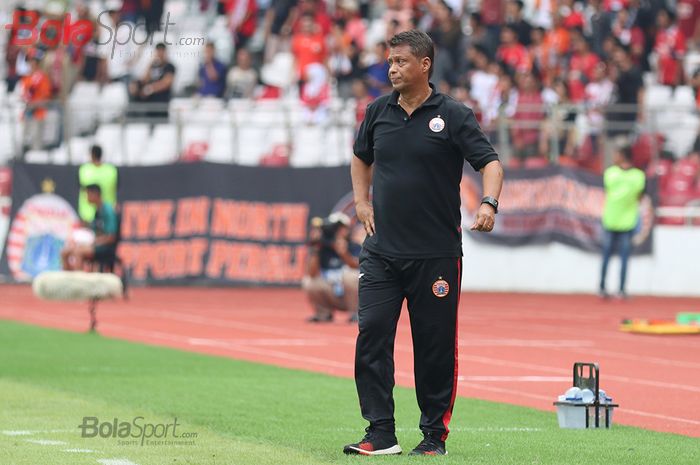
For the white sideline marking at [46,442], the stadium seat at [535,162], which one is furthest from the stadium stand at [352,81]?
the white sideline marking at [46,442]

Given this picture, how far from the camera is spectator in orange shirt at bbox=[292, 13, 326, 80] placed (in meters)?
31.6

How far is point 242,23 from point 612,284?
9.88 metres

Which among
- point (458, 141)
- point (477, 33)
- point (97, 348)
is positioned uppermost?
point (477, 33)

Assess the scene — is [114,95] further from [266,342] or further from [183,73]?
[266,342]

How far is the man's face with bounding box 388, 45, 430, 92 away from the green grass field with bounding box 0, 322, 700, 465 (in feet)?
6.52

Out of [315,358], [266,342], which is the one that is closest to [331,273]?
[266,342]

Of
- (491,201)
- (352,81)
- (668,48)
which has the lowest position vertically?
(491,201)

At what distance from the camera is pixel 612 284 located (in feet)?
95.5

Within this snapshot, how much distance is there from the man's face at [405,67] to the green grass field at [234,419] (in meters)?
1.99

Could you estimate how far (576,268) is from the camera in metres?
29.3

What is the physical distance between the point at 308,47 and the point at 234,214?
13.0 ft

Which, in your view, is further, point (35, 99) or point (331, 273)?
point (35, 99)

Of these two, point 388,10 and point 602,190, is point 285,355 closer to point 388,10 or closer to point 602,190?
point 602,190

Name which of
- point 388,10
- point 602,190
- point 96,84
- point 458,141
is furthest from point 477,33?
point 458,141
